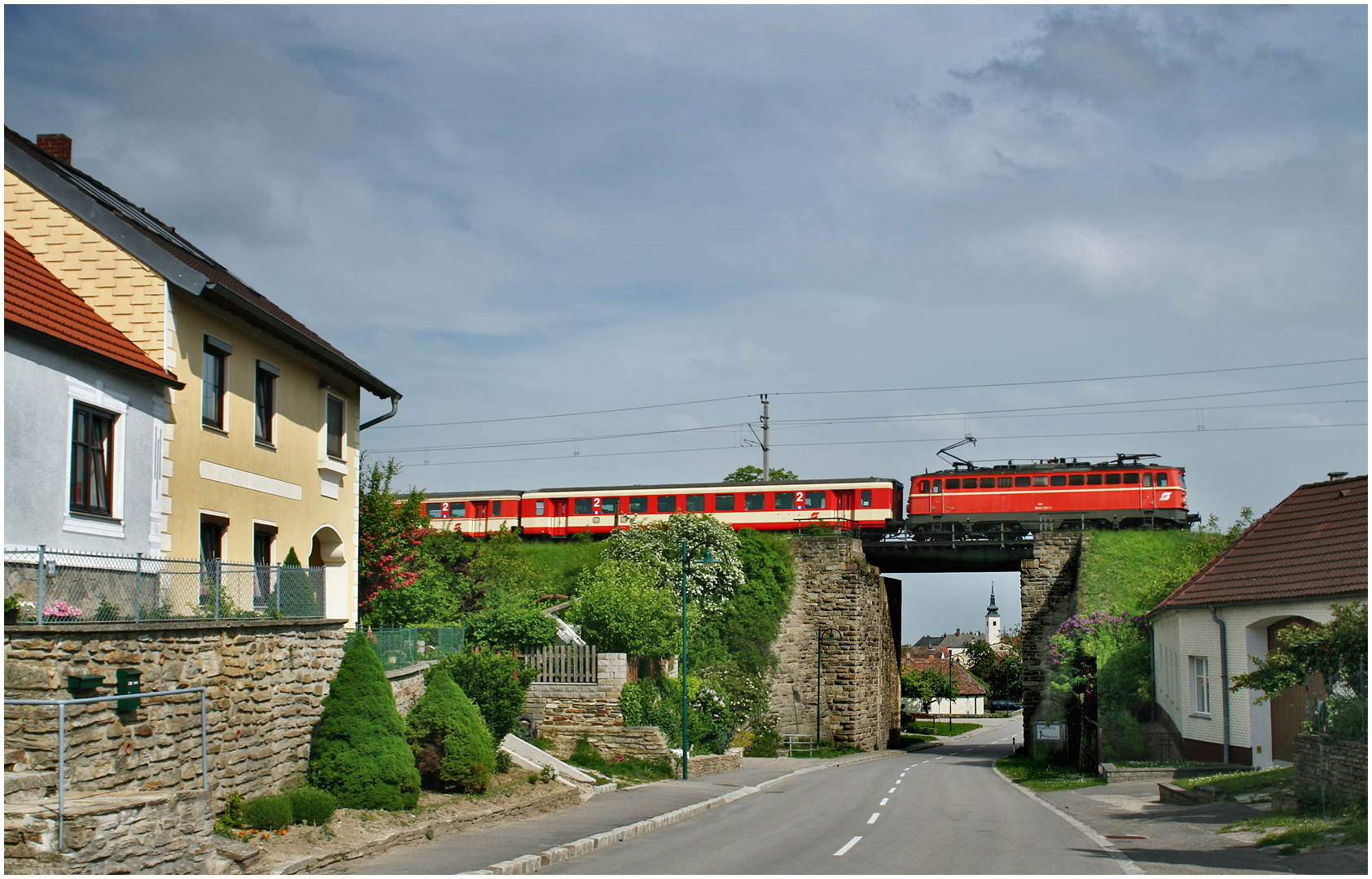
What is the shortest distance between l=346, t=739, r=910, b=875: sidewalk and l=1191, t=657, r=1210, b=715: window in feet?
33.6

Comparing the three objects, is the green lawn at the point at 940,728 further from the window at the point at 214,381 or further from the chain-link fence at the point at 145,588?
the chain-link fence at the point at 145,588

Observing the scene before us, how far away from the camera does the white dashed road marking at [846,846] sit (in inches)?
601

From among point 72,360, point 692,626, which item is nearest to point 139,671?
point 72,360

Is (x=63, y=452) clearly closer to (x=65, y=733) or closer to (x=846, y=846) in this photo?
(x=65, y=733)

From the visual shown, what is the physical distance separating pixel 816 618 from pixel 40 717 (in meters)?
35.2

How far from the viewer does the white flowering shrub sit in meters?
41.6

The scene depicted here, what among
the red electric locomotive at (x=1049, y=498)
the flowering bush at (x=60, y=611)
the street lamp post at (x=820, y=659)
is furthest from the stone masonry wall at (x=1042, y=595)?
the flowering bush at (x=60, y=611)

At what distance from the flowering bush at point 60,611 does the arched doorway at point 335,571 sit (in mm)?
10561

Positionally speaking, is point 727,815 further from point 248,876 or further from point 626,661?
point 248,876

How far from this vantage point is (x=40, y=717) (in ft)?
38.9

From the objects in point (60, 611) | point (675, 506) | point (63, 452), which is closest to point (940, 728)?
point (675, 506)

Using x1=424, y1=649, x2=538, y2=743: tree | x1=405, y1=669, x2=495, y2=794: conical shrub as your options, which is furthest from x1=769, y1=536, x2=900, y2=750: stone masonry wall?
x1=405, y1=669, x2=495, y2=794: conical shrub

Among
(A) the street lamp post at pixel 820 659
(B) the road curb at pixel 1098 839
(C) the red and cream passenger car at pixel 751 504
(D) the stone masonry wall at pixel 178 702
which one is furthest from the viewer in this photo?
(C) the red and cream passenger car at pixel 751 504

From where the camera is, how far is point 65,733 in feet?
39.0
